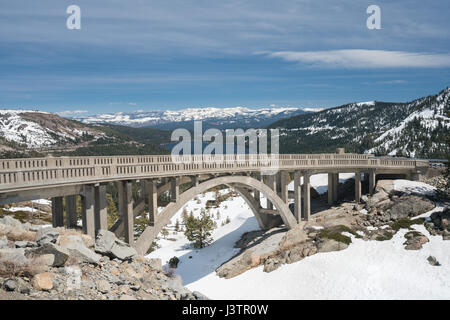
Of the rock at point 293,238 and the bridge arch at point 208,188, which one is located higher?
the bridge arch at point 208,188

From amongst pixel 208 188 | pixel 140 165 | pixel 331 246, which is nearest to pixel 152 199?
pixel 140 165

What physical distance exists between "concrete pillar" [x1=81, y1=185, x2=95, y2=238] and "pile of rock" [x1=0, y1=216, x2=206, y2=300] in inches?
72.4

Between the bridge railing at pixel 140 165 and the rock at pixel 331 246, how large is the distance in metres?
7.52

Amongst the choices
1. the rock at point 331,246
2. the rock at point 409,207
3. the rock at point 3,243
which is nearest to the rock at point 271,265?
the rock at point 331,246

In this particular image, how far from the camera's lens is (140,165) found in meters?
22.1

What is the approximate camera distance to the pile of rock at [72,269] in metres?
11.0

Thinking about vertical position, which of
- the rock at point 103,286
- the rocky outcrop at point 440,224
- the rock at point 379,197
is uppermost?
the rock at point 103,286

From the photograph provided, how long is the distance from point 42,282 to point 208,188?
17738mm

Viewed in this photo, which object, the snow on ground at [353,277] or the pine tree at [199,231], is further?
the pine tree at [199,231]

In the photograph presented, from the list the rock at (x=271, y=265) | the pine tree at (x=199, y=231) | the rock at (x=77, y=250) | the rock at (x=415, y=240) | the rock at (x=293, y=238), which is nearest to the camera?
the rock at (x=77, y=250)

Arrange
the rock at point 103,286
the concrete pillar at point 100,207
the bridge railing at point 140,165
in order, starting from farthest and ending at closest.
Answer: the concrete pillar at point 100,207 < the bridge railing at point 140,165 < the rock at point 103,286

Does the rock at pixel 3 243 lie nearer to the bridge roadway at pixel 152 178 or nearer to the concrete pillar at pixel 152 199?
the bridge roadway at pixel 152 178
